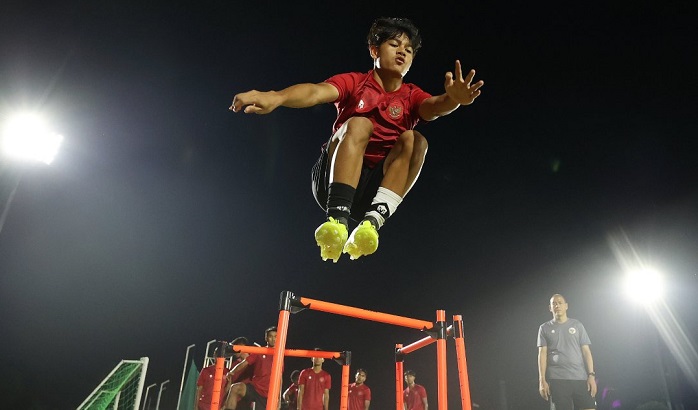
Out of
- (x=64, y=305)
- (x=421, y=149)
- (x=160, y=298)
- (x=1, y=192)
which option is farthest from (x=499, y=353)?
(x=64, y=305)

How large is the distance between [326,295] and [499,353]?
8021mm

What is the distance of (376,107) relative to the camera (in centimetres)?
283

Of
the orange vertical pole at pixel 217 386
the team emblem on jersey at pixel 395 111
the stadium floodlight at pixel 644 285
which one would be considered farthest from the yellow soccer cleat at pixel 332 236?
the stadium floodlight at pixel 644 285

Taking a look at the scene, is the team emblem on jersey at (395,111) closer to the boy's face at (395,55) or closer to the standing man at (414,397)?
the boy's face at (395,55)

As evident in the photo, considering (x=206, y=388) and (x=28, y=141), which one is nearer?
(x=206, y=388)

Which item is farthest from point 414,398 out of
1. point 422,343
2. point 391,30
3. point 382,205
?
point 391,30

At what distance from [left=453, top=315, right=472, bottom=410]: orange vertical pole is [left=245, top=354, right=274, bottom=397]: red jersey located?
3649mm

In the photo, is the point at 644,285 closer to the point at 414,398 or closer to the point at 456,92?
the point at 414,398

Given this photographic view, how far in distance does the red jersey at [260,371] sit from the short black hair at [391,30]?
16.0 feet

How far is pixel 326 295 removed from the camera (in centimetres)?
1944

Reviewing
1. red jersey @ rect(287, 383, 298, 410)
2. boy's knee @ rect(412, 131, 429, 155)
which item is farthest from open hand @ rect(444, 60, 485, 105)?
red jersey @ rect(287, 383, 298, 410)

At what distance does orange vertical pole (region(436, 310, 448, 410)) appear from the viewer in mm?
2844

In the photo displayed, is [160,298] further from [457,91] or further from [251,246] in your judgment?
[457,91]

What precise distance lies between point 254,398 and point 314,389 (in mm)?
1130
